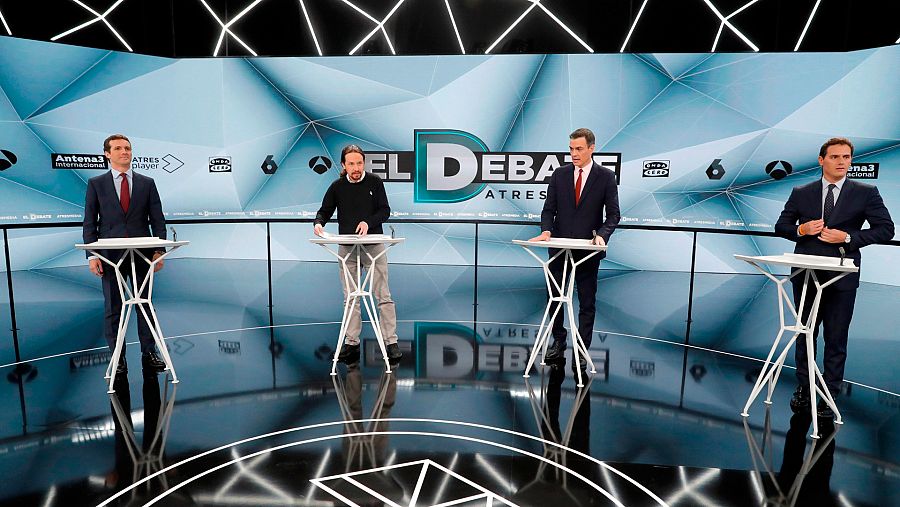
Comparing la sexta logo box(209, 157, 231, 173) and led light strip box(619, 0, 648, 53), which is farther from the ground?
led light strip box(619, 0, 648, 53)

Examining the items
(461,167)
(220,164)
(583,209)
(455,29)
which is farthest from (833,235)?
(220,164)

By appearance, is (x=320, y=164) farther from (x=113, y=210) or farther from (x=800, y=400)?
(x=800, y=400)

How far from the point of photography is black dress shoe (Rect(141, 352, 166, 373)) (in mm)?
3891

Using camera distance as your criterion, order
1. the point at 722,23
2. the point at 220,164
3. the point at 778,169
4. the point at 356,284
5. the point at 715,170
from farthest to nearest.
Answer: the point at 220,164 < the point at 715,170 < the point at 722,23 < the point at 778,169 < the point at 356,284

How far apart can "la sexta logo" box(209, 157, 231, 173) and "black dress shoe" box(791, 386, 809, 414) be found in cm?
803

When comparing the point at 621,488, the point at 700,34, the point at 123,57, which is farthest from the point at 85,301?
the point at 700,34

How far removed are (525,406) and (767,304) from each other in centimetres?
449

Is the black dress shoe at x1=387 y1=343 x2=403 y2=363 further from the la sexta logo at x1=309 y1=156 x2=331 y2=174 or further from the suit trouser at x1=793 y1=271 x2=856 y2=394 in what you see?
the la sexta logo at x1=309 y1=156 x2=331 y2=174

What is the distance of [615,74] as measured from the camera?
7.96 meters

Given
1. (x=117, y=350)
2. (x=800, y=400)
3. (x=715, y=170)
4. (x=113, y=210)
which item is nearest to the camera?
(x=800, y=400)

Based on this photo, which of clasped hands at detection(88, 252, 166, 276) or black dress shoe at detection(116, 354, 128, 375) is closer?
clasped hands at detection(88, 252, 166, 276)

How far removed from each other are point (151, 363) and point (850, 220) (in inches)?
184

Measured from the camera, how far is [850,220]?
10.4ft

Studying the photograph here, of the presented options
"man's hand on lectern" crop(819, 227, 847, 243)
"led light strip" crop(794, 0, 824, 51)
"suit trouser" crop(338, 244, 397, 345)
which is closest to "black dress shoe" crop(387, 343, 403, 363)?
"suit trouser" crop(338, 244, 397, 345)
